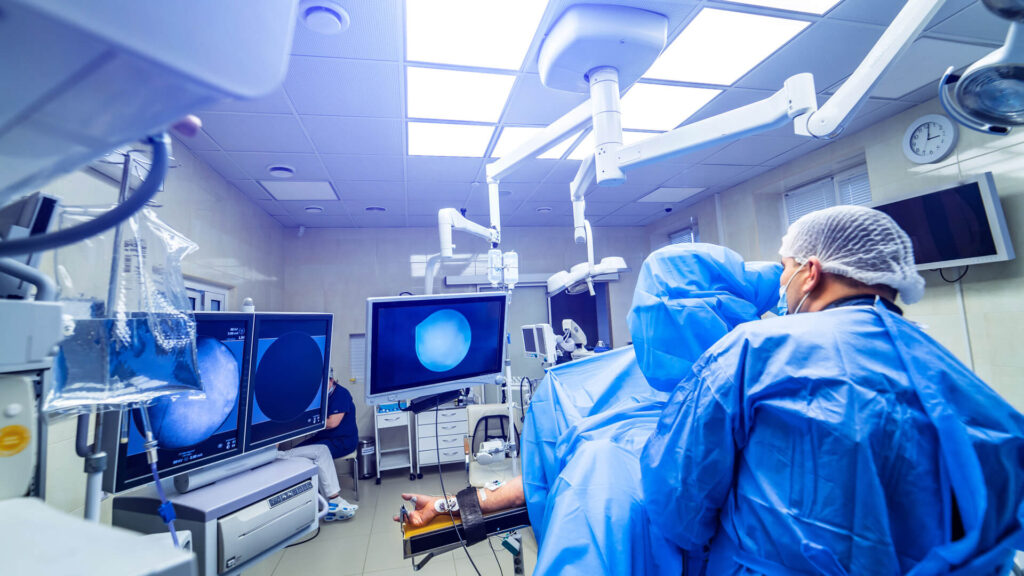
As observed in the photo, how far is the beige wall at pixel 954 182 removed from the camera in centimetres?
236

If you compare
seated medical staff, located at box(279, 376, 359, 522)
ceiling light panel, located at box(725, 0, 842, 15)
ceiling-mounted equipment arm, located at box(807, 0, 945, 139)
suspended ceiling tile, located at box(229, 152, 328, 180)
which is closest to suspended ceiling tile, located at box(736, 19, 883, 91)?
ceiling light panel, located at box(725, 0, 842, 15)

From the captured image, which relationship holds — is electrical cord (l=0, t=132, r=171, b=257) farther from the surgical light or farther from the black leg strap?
the surgical light

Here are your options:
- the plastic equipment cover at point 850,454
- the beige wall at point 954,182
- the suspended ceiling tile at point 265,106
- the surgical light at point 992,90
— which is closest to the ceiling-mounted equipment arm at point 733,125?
the surgical light at point 992,90

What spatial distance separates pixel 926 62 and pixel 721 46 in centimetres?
119

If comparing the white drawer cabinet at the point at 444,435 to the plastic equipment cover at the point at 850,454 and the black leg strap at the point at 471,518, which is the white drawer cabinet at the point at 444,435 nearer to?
the black leg strap at the point at 471,518

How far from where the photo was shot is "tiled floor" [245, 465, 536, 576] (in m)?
2.62

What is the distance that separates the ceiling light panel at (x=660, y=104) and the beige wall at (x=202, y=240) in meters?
2.39

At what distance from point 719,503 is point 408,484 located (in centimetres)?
383

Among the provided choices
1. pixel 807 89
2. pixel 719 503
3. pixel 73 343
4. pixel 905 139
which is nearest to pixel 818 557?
pixel 719 503

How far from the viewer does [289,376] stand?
4.16ft

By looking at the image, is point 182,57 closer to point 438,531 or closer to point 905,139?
point 438,531

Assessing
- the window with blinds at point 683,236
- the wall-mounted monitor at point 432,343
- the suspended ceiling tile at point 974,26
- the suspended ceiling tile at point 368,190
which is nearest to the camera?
the wall-mounted monitor at point 432,343

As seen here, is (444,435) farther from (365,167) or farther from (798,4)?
(798,4)

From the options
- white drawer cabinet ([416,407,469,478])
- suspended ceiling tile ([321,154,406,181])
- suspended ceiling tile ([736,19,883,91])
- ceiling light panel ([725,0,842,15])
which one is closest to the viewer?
ceiling light panel ([725,0,842,15])
